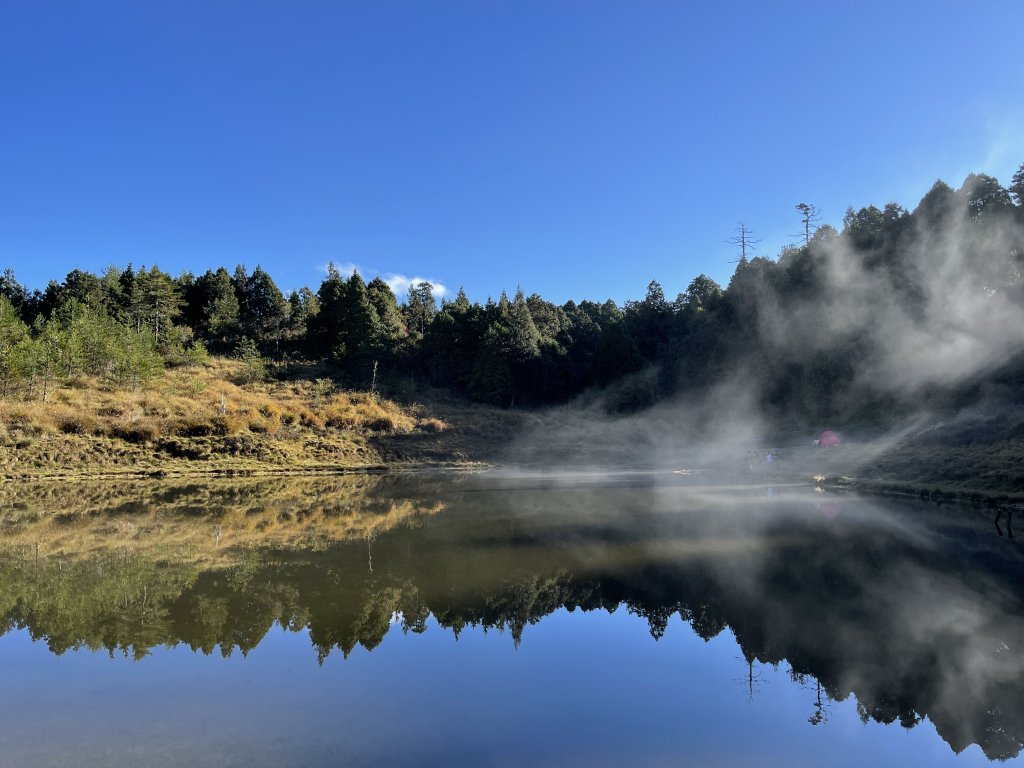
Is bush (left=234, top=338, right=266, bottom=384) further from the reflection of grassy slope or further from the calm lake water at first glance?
the calm lake water

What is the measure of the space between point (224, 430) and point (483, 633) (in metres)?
31.8

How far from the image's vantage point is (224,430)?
34344mm

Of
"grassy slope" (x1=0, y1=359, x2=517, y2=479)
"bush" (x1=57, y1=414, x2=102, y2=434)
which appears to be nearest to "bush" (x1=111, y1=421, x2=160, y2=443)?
"grassy slope" (x1=0, y1=359, x2=517, y2=479)

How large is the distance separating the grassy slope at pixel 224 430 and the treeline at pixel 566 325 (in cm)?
428

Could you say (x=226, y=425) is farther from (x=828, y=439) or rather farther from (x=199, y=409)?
(x=828, y=439)

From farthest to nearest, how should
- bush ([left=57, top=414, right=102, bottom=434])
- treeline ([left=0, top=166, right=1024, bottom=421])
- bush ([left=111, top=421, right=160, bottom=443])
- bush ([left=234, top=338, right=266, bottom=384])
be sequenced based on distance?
Answer: bush ([left=234, top=338, right=266, bottom=384])
treeline ([left=0, top=166, right=1024, bottom=421])
bush ([left=111, top=421, right=160, bottom=443])
bush ([left=57, top=414, right=102, bottom=434])

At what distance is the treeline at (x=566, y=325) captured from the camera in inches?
1558

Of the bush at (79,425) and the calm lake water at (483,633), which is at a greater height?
the bush at (79,425)

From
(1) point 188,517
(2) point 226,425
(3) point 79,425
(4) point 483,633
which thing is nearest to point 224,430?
(2) point 226,425

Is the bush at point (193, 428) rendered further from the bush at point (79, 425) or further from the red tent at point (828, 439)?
the red tent at point (828, 439)

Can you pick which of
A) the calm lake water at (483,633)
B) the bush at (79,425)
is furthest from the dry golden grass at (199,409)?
the calm lake water at (483,633)

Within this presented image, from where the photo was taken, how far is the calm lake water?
489cm

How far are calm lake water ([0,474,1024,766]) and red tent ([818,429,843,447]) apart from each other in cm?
2143

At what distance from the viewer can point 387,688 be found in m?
5.87
